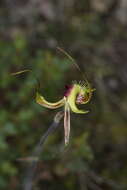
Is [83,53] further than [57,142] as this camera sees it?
Yes

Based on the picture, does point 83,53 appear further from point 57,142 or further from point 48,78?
point 57,142

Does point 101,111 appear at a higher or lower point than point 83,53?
lower

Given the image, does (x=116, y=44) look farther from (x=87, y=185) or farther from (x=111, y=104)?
(x=87, y=185)

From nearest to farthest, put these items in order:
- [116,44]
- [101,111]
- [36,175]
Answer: [36,175], [101,111], [116,44]

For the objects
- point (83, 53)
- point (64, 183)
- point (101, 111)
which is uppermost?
point (83, 53)

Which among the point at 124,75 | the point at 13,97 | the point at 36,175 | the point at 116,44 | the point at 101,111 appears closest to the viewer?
Answer: the point at 36,175

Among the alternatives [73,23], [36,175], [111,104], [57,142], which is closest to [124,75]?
[111,104]
